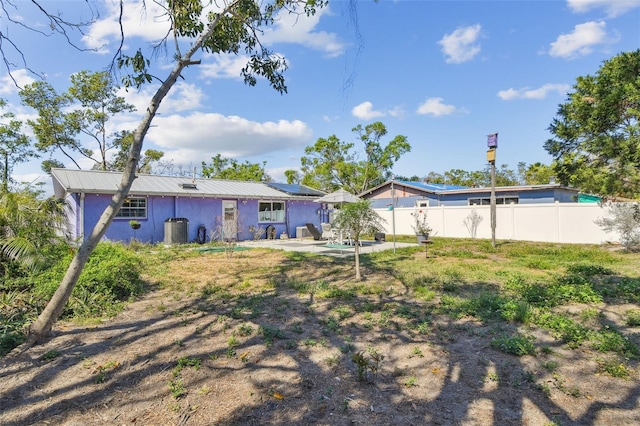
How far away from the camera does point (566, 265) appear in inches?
349

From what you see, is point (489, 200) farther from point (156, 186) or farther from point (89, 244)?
point (89, 244)

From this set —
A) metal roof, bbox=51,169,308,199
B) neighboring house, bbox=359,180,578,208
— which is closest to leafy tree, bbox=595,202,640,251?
neighboring house, bbox=359,180,578,208

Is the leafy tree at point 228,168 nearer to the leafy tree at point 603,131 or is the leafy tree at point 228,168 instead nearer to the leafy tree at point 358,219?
the leafy tree at point 603,131

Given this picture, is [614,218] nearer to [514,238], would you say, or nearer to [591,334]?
[514,238]

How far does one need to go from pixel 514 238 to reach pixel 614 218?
4327 millimetres

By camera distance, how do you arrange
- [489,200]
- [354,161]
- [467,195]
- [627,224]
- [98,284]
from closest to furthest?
[98,284] < [627,224] < [489,200] < [467,195] < [354,161]

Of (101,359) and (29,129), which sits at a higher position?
(29,129)

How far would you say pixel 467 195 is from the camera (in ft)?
72.9

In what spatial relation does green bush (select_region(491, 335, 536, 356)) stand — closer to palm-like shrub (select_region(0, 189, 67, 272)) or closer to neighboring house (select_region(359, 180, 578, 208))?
palm-like shrub (select_region(0, 189, 67, 272))

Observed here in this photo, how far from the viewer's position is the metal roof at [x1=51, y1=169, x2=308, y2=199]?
1386 cm

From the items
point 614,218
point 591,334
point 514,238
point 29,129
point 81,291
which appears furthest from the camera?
point 29,129

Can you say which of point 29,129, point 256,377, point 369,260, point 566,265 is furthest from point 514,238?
point 29,129

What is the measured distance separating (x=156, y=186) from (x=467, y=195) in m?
18.5

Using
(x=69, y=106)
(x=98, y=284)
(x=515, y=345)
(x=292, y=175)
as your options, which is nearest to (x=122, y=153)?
(x=69, y=106)
